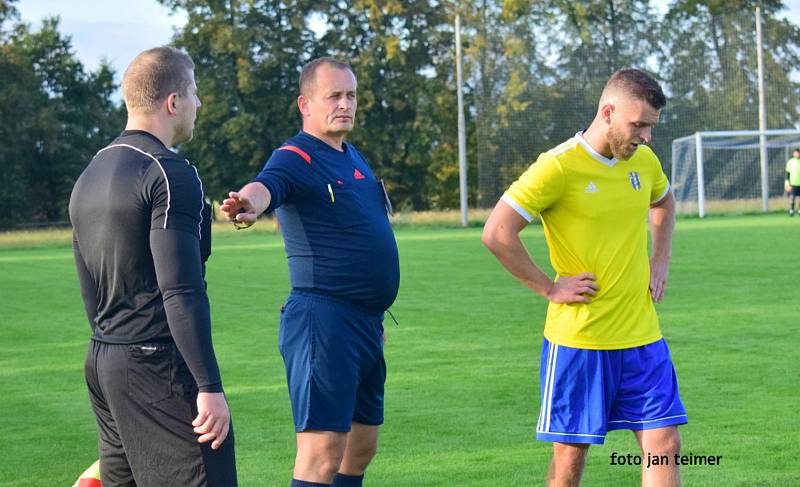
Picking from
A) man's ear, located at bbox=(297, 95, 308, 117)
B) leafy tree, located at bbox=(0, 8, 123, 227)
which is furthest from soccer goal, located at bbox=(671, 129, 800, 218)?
man's ear, located at bbox=(297, 95, 308, 117)

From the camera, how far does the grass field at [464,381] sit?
21.9ft

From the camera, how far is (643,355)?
16.3ft

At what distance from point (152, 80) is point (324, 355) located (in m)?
1.51

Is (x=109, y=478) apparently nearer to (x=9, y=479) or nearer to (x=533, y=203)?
(x=533, y=203)

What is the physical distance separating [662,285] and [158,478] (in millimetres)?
2497

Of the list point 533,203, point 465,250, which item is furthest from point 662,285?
point 465,250

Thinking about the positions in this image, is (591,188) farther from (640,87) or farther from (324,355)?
(324,355)

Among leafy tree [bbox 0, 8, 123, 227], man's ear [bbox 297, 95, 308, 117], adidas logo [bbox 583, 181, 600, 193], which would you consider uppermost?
leafy tree [bbox 0, 8, 123, 227]

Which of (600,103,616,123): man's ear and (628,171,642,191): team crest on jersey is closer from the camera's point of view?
(600,103,616,123): man's ear

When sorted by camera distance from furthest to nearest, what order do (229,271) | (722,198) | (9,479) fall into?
(722,198), (229,271), (9,479)

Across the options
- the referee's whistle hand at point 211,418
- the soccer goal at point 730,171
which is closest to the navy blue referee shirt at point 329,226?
the referee's whistle hand at point 211,418

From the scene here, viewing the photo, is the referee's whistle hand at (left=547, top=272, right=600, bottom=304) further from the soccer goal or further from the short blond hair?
the soccer goal

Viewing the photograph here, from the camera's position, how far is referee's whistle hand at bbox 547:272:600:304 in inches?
194

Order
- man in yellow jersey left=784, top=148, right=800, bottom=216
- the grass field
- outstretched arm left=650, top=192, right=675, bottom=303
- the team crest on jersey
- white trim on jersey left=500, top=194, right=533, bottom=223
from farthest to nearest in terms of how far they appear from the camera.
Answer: man in yellow jersey left=784, top=148, right=800, bottom=216
the grass field
outstretched arm left=650, top=192, right=675, bottom=303
the team crest on jersey
white trim on jersey left=500, top=194, right=533, bottom=223
